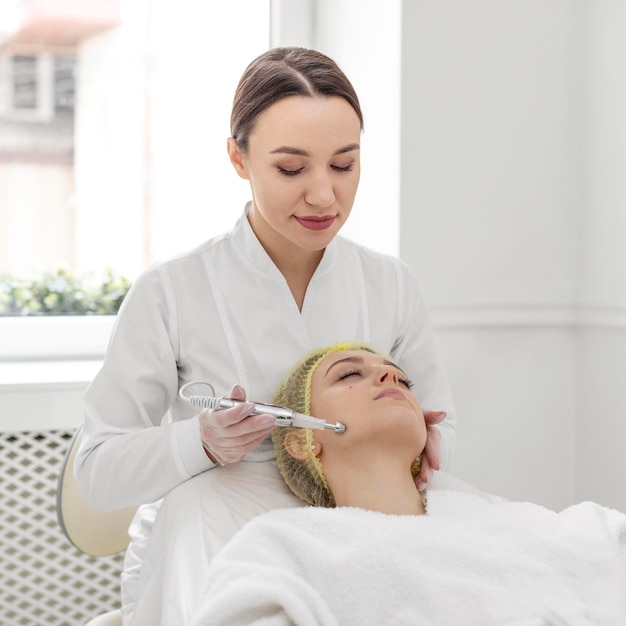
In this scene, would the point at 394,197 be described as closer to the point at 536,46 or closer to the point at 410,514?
the point at 536,46

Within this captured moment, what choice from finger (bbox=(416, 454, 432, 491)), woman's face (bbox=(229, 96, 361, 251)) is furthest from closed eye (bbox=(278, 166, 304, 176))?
finger (bbox=(416, 454, 432, 491))

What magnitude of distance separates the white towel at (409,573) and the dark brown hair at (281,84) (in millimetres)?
614

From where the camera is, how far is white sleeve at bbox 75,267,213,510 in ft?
4.70

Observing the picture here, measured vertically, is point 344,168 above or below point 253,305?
above

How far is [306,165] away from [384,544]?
0.57 metres

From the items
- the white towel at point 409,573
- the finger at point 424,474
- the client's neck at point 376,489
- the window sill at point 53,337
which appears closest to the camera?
the white towel at point 409,573

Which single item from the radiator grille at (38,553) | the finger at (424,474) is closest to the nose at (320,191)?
the finger at (424,474)

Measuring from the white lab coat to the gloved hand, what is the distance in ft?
0.40

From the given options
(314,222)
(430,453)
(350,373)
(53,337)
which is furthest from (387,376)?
(53,337)

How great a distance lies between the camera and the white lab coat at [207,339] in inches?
56.9

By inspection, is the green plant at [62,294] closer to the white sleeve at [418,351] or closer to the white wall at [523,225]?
the white wall at [523,225]

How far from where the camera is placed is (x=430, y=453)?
4.97ft

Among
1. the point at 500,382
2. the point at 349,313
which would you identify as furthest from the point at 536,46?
the point at 349,313

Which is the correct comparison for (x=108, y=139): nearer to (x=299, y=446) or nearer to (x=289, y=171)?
(x=289, y=171)
